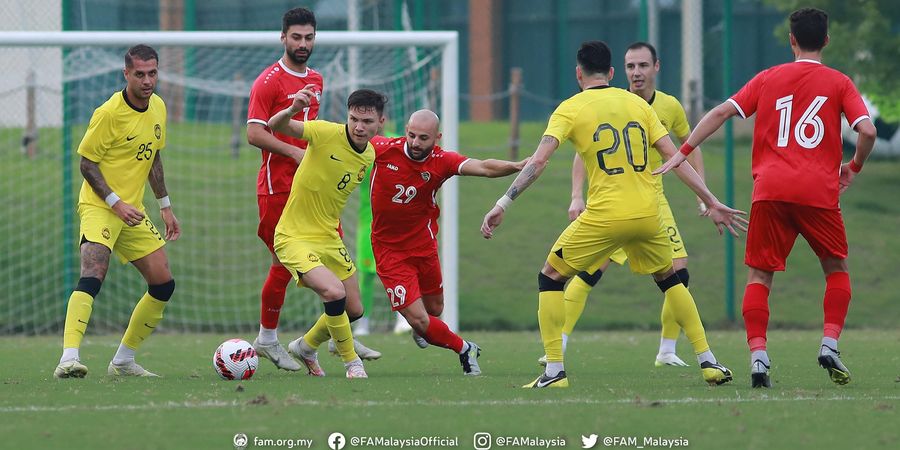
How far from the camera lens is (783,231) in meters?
7.63

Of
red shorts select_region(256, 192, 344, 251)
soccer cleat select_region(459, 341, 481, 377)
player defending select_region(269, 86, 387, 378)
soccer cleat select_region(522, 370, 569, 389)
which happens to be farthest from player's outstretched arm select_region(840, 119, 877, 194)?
red shorts select_region(256, 192, 344, 251)

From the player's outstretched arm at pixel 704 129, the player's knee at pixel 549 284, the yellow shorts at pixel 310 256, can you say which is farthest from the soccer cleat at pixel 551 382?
the yellow shorts at pixel 310 256

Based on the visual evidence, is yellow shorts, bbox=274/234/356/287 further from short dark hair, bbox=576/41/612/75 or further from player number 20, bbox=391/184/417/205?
short dark hair, bbox=576/41/612/75

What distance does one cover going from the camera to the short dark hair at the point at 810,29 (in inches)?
296

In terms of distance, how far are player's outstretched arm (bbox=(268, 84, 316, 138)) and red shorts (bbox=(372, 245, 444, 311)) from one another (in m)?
1.18

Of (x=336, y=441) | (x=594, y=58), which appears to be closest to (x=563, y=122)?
(x=594, y=58)

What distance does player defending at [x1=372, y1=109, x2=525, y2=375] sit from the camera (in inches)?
340

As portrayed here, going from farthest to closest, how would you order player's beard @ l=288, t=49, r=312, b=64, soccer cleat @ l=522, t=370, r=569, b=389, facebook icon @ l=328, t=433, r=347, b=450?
1. player's beard @ l=288, t=49, r=312, b=64
2. soccer cleat @ l=522, t=370, r=569, b=389
3. facebook icon @ l=328, t=433, r=347, b=450

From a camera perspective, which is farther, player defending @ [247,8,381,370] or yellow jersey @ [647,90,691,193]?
yellow jersey @ [647,90,691,193]

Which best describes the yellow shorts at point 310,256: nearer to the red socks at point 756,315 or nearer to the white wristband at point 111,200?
the white wristband at point 111,200

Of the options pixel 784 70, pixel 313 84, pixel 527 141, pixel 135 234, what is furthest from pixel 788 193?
pixel 527 141

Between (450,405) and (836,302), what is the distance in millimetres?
2560

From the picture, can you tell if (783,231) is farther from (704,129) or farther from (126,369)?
(126,369)

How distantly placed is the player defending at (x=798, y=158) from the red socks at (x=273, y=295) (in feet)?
10.0
